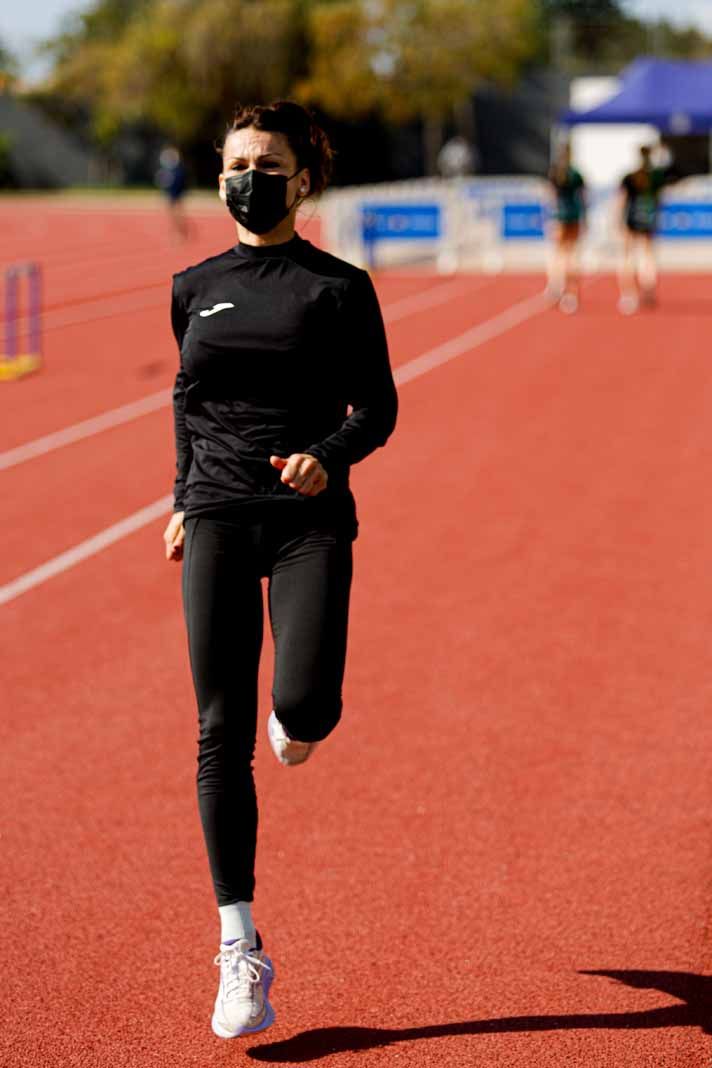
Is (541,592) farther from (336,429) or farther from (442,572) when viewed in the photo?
(336,429)

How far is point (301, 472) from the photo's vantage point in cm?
356

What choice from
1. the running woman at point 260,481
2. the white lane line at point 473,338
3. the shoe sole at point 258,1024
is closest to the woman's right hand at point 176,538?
the running woman at point 260,481

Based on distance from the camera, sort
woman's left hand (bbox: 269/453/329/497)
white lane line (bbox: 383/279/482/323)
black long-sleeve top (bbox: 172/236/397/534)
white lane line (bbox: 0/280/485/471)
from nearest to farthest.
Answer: woman's left hand (bbox: 269/453/329/497)
black long-sleeve top (bbox: 172/236/397/534)
white lane line (bbox: 0/280/485/471)
white lane line (bbox: 383/279/482/323)

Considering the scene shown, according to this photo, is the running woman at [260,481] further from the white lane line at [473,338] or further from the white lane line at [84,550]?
the white lane line at [473,338]

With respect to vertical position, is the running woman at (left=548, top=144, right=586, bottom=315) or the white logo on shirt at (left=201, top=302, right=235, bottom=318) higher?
the white logo on shirt at (left=201, top=302, right=235, bottom=318)

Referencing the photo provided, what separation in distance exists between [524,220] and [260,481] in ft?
80.7

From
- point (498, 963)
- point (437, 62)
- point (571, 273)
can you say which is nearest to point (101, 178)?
point (437, 62)

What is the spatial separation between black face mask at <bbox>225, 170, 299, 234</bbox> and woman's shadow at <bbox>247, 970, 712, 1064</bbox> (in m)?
1.94

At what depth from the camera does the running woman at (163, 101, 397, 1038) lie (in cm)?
368

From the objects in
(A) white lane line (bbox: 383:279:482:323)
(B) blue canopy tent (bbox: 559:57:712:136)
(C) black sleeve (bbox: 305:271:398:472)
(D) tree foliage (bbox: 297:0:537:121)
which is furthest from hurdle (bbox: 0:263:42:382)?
(D) tree foliage (bbox: 297:0:537:121)

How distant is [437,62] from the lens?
63.8 meters

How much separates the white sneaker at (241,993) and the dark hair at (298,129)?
184 cm

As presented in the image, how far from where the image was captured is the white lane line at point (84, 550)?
8398 millimetres

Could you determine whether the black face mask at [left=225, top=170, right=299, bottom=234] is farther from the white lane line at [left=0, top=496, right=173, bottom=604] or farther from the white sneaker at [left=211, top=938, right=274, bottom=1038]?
the white lane line at [left=0, top=496, right=173, bottom=604]
